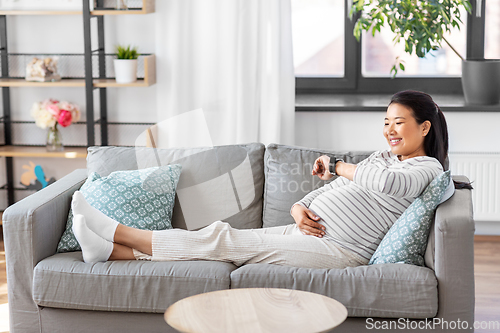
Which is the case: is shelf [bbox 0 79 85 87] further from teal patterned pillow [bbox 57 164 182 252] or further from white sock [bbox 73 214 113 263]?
white sock [bbox 73 214 113 263]


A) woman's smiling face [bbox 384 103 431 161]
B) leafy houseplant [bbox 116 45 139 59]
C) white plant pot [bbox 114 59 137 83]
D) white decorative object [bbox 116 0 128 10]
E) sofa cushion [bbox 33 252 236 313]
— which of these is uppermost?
white decorative object [bbox 116 0 128 10]

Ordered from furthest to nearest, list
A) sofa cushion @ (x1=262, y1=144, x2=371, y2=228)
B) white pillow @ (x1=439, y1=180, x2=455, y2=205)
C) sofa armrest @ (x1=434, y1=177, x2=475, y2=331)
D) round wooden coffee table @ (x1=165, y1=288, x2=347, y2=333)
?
1. sofa cushion @ (x1=262, y1=144, x2=371, y2=228)
2. white pillow @ (x1=439, y1=180, x2=455, y2=205)
3. sofa armrest @ (x1=434, y1=177, x2=475, y2=331)
4. round wooden coffee table @ (x1=165, y1=288, x2=347, y2=333)

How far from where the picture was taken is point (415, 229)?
78.4 inches

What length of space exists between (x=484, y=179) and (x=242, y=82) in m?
1.45

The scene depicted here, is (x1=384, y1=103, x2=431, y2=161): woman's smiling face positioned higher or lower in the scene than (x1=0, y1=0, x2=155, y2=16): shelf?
lower

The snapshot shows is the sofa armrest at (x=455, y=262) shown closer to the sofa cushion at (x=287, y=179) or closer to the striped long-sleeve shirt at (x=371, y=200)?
the striped long-sleeve shirt at (x=371, y=200)

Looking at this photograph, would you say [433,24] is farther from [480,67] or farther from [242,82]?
[242,82]

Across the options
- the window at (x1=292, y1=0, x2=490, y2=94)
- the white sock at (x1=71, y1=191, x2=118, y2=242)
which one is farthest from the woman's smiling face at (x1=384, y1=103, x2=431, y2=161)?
the window at (x1=292, y1=0, x2=490, y2=94)

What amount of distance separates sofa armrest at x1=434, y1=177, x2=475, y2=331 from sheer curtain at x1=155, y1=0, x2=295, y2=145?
1.55 meters

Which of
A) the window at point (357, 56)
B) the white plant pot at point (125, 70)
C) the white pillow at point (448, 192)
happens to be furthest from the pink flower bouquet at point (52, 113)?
the white pillow at point (448, 192)

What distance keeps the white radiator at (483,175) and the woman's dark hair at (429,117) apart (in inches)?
49.1

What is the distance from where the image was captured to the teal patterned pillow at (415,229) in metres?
2.00

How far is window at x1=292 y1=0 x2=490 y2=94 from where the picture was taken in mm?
3643

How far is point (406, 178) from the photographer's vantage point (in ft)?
6.58
